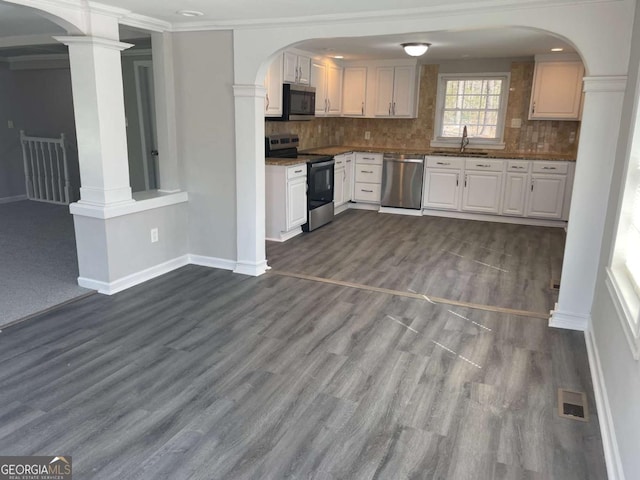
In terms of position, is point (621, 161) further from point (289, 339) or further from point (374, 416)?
point (289, 339)

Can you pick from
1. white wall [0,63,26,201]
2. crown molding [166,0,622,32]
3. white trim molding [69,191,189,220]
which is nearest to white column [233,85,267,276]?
crown molding [166,0,622,32]

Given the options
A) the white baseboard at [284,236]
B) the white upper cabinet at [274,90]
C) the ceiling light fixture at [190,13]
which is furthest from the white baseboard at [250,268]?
the ceiling light fixture at [190,13]

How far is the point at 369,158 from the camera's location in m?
7.32

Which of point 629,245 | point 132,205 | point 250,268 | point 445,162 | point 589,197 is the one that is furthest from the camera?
point 445,162

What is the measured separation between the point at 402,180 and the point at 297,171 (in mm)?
2102

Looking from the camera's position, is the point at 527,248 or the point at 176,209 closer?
the point at 176,209

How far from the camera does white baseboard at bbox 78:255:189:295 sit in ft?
13.0

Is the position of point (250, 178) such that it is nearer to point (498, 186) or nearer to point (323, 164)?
point (323, 164)

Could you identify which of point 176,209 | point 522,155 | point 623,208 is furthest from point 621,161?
point 522,155

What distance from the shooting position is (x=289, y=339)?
3.25 meters

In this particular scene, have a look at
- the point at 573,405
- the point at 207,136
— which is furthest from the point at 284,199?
the point at 573,405

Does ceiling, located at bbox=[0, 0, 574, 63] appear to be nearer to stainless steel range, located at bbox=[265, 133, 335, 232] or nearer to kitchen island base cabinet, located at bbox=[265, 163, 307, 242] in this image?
stainless steel range, located at bbox=[265, 133, 335, 232]

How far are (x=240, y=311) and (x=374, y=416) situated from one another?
1.57 metres

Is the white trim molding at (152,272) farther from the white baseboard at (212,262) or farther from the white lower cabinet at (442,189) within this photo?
the white lower cabinet at (442,189)
